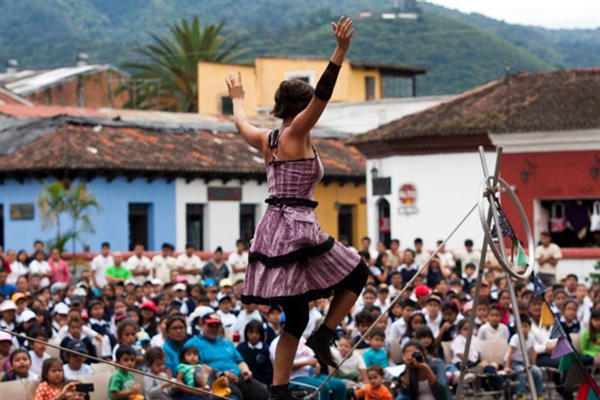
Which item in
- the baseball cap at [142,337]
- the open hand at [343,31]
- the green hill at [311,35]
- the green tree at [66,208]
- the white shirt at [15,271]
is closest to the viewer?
the open hand at [343,31]

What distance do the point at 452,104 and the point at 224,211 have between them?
7185 millimetres

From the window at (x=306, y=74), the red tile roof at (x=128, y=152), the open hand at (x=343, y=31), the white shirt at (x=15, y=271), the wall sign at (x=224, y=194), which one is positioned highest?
the window at (x=306, y=74)

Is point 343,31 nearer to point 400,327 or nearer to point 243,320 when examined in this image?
point 243,320

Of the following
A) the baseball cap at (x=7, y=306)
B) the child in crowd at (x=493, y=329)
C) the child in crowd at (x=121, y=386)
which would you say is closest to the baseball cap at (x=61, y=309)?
the baseball cap at (x=7, y=306)

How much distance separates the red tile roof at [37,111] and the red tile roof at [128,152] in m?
3.84

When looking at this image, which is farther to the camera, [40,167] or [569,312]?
[40,167]

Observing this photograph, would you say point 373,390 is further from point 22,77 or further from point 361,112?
point 22,77

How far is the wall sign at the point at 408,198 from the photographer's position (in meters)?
32.8

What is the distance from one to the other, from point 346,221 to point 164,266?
19.3 metres

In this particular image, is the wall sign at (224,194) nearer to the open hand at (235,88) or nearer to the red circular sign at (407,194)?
the red circular sign at (407,194)

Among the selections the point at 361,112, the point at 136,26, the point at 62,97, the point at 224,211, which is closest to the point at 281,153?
the point at 224,211

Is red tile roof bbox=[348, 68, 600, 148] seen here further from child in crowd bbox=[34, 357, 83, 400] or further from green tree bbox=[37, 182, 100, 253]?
child in crowd bbox=[34, 357, 83, 400]

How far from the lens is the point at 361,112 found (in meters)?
46.3

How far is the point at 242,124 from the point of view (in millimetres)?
7910
